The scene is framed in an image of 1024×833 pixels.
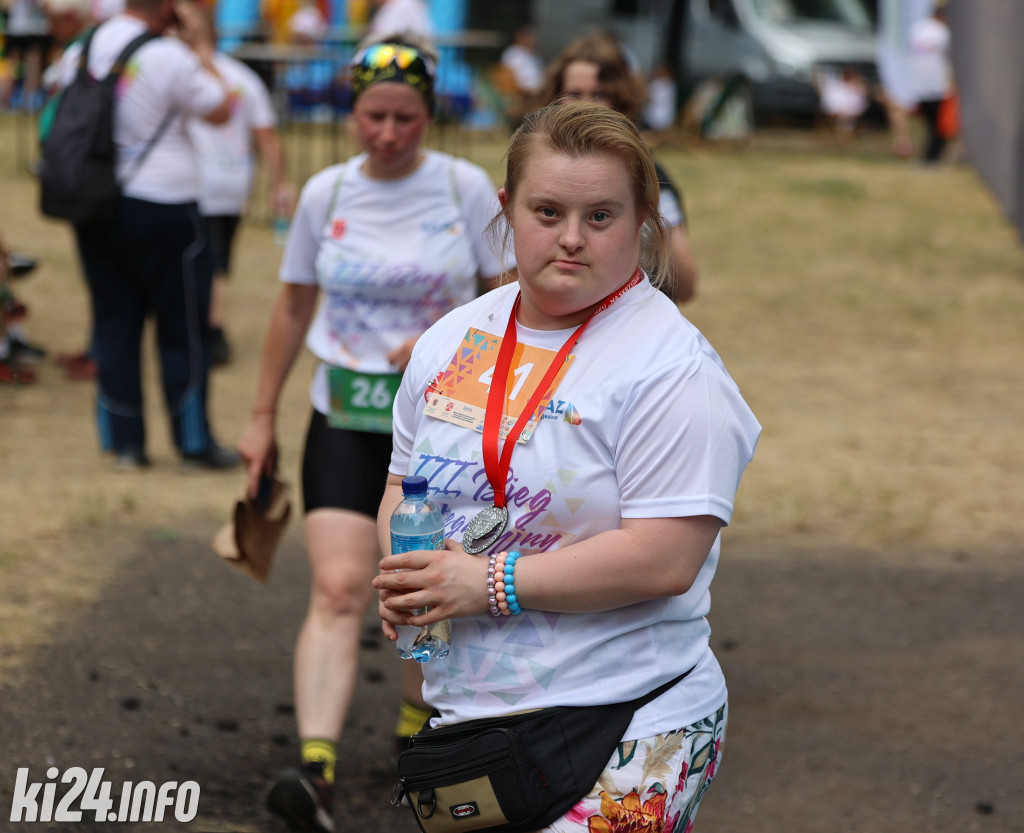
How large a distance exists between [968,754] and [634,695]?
252cm

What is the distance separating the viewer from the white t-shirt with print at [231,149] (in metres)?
8.90

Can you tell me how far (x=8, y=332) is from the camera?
901 cm

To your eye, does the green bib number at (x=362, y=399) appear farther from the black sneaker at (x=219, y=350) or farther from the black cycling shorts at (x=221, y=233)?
the black sneaker at (x=219, y=350)

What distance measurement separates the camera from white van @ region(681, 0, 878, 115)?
2147cm

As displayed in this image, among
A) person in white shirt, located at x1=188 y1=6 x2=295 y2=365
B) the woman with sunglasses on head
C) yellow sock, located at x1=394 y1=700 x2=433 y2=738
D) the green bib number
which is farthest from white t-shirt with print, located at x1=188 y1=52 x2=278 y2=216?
yellow sock, located at x1=394 y1=700 x2=433 y2=738

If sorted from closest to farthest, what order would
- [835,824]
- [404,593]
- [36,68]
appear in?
[404,593], [835,824], [36,68]

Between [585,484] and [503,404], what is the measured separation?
0.66ft

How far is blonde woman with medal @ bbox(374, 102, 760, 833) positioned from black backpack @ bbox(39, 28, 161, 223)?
465cm

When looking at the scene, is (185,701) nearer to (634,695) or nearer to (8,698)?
(8,698)

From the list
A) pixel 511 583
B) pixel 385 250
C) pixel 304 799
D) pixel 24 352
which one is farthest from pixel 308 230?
pixel 24 352

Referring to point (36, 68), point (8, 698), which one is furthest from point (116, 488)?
point (36, 68)

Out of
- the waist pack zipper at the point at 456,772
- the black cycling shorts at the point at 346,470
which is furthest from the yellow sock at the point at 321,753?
the waist pack zipper at the point at 456,772

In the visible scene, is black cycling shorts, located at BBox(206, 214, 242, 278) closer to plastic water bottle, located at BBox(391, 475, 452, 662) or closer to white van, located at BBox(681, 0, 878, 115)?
plastic water bottle, located at BBox(391, 475, 452, 662)

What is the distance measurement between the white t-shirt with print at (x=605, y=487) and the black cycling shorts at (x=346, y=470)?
1400 mm
